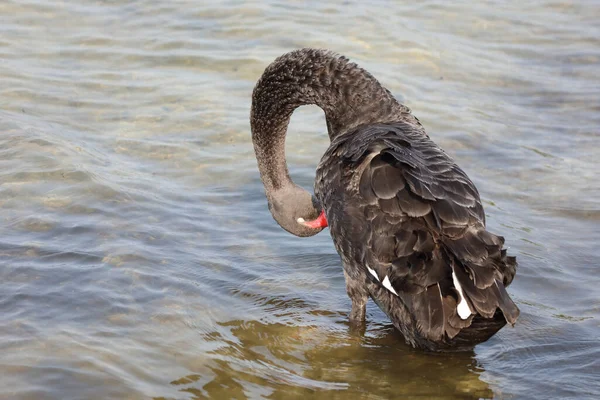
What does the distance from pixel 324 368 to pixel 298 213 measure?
1261 mm

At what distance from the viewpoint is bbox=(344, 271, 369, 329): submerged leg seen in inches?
205

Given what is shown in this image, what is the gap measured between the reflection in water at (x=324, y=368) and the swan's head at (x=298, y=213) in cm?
74

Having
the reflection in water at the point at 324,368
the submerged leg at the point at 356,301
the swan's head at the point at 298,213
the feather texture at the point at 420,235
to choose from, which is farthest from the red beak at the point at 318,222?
the reflection in water at the point at 324,368

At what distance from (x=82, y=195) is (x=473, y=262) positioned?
327 cm

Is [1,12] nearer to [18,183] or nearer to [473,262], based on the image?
[18,183]

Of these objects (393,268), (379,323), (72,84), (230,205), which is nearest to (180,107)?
(72,84)

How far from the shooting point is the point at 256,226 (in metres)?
6.46

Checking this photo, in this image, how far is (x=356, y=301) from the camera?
5262 millimetres

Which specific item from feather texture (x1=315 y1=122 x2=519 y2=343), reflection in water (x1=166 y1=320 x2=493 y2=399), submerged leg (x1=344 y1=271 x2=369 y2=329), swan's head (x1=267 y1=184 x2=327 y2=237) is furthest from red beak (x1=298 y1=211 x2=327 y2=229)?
reflection in water (x1=166 y1=320 x2=493 y2=399)

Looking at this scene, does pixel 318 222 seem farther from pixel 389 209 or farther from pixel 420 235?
pixel 420 235

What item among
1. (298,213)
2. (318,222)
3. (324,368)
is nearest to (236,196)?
(298,213)

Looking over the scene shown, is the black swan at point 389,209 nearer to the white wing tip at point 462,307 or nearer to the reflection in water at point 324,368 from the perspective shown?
the white wing tip at point 462,307

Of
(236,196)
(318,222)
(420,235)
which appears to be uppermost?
(420,235)

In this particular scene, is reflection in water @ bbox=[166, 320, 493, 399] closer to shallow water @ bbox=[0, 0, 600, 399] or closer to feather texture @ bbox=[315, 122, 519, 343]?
shallow water @ bbox=[0, 0, 600, 399]
